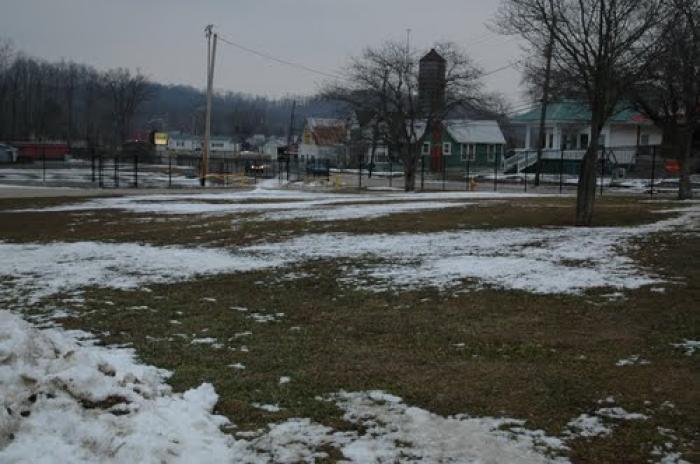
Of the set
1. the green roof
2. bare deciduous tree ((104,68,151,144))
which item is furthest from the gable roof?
bare deciduous tree ((104,68,151,144))

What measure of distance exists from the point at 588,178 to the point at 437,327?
995cm

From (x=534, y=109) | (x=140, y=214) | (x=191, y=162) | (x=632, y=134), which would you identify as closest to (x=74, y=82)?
(x=191, y=162)

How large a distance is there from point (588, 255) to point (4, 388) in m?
9.25

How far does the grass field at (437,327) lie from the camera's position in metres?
4.85

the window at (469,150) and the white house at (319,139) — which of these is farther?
the white house at (319,139)

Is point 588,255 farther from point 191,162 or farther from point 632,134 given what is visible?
point 191,162

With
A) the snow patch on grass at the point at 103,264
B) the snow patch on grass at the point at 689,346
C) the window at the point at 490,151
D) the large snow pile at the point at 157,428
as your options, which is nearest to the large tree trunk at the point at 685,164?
the snow patch on grass at the point at 103,264

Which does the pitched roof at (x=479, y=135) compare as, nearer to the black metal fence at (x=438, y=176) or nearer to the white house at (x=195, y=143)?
the black metal fence at (x=438, y=176)

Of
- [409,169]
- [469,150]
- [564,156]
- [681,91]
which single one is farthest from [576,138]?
[681,91]

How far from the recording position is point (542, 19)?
16.2 meters

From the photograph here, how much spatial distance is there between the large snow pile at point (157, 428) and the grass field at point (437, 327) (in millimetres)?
132

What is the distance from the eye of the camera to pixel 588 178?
Result: 16.0 m

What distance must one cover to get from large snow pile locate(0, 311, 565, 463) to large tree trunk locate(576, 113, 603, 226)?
1215 cm

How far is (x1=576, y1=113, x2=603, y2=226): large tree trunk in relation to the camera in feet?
51.6
